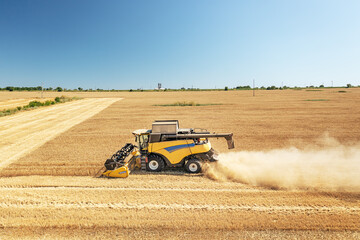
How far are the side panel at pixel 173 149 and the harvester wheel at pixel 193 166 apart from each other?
0.41 meters

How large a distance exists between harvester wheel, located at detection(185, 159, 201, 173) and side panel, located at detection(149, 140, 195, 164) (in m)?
0.41

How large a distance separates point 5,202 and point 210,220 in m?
7.31

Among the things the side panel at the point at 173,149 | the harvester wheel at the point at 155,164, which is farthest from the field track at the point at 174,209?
the side panel at the point at 173,149

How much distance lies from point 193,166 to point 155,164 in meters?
1.78

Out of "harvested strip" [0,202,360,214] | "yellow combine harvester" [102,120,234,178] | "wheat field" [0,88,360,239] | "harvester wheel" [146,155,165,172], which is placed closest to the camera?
"wheat field" [0,88,360,239]

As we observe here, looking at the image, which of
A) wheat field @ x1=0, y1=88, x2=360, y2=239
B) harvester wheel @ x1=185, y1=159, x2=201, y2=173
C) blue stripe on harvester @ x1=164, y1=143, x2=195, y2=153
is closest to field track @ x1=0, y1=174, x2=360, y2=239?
wheat field @ x1=0, y1=88, x2=360, y2=239

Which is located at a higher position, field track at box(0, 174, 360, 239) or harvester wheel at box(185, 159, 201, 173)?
harvester wheel at box(185, 159, 201, 173)

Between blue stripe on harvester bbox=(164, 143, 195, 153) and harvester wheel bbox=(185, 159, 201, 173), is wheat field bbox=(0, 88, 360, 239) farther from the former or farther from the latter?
blue stripe on harvester bbox=(164, 143, 195, 153)

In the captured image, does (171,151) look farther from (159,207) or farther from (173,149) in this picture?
(159,207)

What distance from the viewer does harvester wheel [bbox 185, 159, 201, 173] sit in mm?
10686

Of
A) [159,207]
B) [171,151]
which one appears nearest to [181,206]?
[159,207]

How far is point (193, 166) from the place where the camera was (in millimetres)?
10750

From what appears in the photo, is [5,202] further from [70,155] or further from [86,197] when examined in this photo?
[70,155]

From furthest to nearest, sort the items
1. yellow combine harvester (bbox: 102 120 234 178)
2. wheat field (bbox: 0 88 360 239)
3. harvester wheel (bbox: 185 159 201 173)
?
harvester wheel (bbox: 185 159 201 173), yellow combine harvester (bbox: 102 120 234 178), wheat field (bbox: 0 88 360 239)
